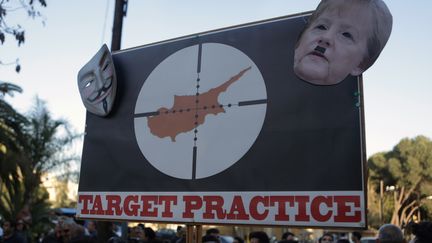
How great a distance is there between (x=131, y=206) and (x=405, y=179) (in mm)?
29743

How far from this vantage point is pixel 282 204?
2986mm

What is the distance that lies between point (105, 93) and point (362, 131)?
2334 millimetres

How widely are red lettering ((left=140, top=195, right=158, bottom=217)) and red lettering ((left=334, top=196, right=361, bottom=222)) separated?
1.42 m

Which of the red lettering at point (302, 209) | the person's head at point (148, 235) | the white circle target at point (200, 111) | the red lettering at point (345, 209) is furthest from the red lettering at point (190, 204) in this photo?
the person's head at point (148, 235)

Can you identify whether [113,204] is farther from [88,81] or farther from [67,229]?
[88,81]

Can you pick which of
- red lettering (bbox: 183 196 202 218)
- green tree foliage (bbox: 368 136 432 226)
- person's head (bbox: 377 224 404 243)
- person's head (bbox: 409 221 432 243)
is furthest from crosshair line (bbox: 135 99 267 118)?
green tree foliage (bbox: 368 136 432 226)

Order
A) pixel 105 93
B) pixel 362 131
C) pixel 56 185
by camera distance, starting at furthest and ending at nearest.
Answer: pixel 56 185 < pixel 105 93 < pixel 362 131

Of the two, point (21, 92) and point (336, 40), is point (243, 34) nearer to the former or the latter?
point (336, 40)

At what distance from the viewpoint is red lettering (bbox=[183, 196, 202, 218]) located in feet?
10.8

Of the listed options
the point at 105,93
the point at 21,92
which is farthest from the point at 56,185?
the point at 105,93

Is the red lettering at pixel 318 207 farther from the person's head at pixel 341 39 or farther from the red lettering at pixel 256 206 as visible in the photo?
the person's head at pixel 341 39

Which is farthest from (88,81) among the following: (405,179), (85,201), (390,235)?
(405,179)

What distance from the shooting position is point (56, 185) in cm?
1956

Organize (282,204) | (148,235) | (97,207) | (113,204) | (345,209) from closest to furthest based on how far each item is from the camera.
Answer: (345,209), (282,204), (113,204), (97,207), (148,235)
